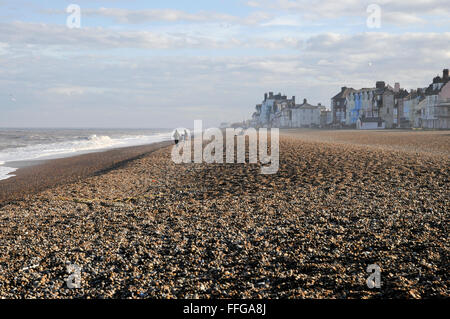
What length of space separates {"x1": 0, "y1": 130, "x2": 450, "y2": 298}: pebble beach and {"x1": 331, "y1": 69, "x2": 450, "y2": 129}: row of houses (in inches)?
2458

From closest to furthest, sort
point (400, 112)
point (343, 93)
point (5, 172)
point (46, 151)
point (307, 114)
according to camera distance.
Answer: point (5, 172) < point (46, 151) < point (400, 112) < point (343, 93) < point (307, 114)

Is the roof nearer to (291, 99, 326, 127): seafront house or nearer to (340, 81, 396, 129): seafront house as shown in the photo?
(340, 81, 396, 129): seafront house

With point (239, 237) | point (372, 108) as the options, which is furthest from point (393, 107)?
point (239, 237)

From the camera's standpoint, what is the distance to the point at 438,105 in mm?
68000

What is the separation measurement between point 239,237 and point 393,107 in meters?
91.1

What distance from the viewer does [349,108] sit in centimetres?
10225

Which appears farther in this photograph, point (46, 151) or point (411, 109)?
point (411, 109)

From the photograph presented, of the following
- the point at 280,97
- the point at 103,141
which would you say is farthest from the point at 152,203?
the point at 280,97

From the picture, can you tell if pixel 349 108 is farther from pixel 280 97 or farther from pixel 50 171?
pixel 50 171

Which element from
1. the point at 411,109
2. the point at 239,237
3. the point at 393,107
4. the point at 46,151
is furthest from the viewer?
the point at 393,107

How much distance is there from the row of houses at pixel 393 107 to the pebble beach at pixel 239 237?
205 feet

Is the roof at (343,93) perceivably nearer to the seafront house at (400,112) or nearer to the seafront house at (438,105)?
the seafront house at (400,112)

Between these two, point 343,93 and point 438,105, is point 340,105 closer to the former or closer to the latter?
point 343,93

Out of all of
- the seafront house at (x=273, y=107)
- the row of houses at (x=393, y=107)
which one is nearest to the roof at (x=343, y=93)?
the row of houses at (x=393, y=107)
